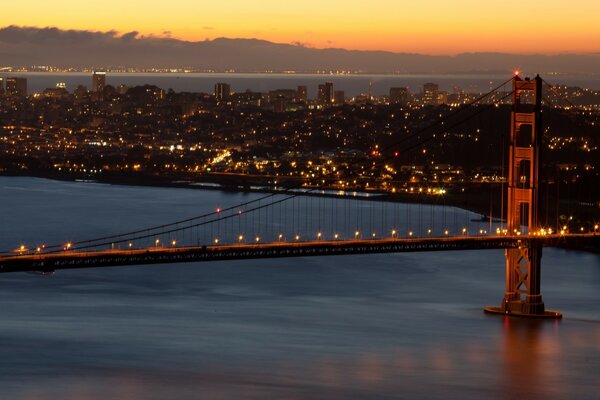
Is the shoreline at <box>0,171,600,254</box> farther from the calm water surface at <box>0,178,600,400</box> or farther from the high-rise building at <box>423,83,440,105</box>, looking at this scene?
the high-rise building at <box>423,83,440,105</box>

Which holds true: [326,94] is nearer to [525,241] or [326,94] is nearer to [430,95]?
[430,95]

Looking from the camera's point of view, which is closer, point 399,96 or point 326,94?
point 326,94

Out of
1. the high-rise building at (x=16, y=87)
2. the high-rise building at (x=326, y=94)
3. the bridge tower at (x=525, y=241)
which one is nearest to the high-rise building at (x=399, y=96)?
the high-rise building at (x=326, y=94)

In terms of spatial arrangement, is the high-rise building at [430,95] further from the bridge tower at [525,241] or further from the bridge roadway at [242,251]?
the bridge roadway at [242,251]

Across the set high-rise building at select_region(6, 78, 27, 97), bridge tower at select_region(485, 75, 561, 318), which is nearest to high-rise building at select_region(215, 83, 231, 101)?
high-rise building at select_region(6, 78, 27, 97)

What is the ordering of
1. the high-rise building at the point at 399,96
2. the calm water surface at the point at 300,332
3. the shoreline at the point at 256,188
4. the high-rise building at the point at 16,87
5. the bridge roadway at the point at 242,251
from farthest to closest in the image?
the high-rise building at the point at 16,87, the high-rise building at the point at 399,96, the shoreline at the point at 256,188, the bridge roadway at the point at 242,251, the calm water surface at the point at 300,332

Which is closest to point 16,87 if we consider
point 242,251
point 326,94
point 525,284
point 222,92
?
point 222,92
